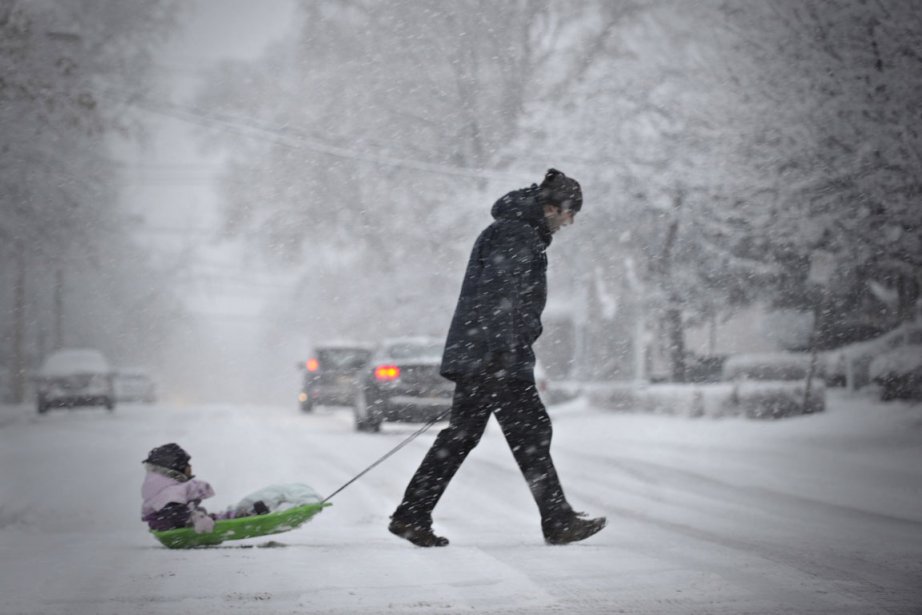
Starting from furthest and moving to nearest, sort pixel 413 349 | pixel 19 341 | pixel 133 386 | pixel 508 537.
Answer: pixel 133 386
pixel 19 341
pixel 413 349
pixel 508 537

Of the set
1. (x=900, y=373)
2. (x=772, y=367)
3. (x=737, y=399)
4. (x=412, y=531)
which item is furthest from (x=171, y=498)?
(x=772, y=367)

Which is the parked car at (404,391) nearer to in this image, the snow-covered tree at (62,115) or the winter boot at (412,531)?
the snow-covered tree at (62,115)

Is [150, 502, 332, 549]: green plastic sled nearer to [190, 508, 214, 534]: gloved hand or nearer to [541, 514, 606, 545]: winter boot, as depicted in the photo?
[190, 508, 214, 534]: gloved hand

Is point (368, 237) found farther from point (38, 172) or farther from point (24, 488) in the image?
point (24, 488)

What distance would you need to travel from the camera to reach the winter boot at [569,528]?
5.61 metres

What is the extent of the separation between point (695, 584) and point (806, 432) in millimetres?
11035

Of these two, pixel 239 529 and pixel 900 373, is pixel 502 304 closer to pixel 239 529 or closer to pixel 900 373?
pixel 239 529

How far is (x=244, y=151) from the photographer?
131ft

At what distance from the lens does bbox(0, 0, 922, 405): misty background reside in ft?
51.7

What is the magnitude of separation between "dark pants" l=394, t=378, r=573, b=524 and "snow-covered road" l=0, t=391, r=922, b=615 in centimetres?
32

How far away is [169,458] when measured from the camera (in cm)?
594

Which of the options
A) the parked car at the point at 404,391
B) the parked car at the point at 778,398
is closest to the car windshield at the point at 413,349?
the parked car at the point at 404,391

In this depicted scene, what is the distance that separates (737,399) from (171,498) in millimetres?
13483

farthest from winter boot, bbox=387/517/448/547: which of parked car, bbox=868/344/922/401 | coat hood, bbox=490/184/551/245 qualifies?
parked car, bbox=868/344/922/401
